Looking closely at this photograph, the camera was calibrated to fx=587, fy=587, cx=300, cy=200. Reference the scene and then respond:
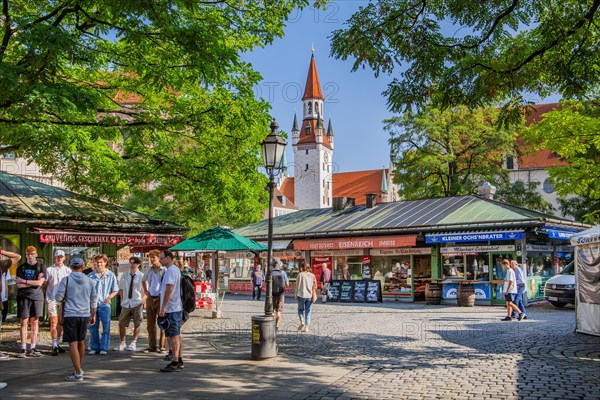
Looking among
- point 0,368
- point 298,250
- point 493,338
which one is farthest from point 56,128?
point 298,250

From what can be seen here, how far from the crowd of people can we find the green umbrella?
198 inches

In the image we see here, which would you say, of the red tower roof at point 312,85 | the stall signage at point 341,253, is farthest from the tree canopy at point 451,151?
the red tower roof at point 312,85

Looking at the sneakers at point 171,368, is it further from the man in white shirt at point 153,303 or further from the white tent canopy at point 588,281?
the white tent canopy at point 588,281

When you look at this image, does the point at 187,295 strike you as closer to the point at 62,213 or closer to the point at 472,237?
the point at 62,213

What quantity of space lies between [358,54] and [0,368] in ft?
26.1

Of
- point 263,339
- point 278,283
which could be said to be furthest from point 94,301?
point 278,283

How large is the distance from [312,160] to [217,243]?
9348 centimetres

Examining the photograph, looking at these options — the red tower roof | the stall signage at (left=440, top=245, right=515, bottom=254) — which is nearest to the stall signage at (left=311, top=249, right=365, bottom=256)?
the stall signage at (left=440, top=245, right=515, bottom=254)

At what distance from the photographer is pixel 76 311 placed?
28.3 ft

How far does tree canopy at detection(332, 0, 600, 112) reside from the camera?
410 inches

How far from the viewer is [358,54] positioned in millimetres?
10414

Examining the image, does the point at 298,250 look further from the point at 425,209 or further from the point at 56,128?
the point at 56,128

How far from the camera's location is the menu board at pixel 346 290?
25.9 m

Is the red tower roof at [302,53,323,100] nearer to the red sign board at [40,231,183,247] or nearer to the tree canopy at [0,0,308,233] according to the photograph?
the tree canopy at [0,0,308,233]
